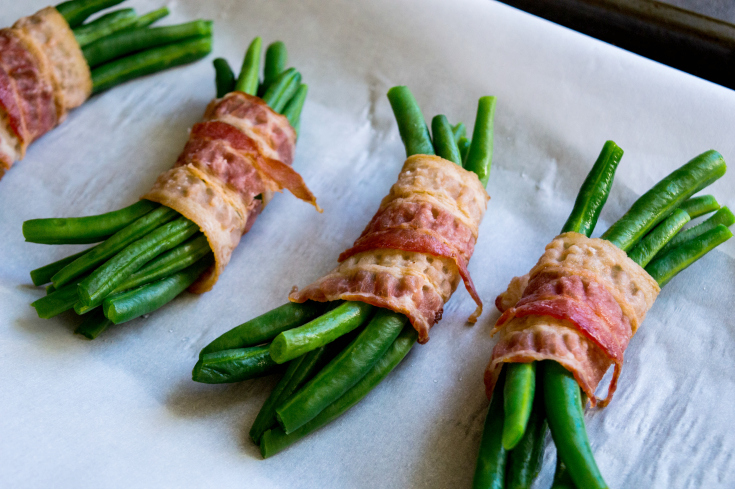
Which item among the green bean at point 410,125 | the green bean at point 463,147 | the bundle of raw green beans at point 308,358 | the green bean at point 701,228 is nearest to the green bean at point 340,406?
the bundle of raw green beans at point 308,358

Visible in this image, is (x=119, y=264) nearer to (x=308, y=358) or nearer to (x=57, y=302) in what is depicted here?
(x=57, y=302)

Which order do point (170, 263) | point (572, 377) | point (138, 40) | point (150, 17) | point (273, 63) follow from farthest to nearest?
point (150, 17), point (138, 40), point (273, 63), point (170, 263), point (572, 377)

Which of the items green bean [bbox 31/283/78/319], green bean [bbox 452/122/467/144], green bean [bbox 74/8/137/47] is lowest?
green bean [bbox 31/283/78/319]

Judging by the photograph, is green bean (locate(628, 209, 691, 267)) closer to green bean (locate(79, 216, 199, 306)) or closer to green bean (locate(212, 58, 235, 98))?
green bean (locate(79, 216, 199, 306))

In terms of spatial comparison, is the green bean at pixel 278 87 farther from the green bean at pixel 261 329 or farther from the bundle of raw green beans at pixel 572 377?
the bundle of raw green beans at pixel 572 377

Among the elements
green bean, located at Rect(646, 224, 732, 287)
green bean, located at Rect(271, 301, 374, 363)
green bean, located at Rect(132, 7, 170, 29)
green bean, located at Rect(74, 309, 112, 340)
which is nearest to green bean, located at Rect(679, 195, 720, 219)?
green bean, located at Rect(646, 224, 732, 287)

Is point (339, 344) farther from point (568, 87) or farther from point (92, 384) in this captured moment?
point (568, 87)

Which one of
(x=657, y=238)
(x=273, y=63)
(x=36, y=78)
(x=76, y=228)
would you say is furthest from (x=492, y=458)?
(x=36, y=78)
